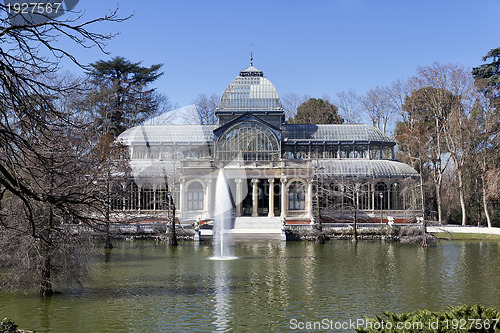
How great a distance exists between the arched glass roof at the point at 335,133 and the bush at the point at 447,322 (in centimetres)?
4519

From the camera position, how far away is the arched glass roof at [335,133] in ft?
179

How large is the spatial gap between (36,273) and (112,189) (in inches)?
621

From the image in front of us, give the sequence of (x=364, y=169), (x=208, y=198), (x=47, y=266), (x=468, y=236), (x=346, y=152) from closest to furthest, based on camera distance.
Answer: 1. (x=47, y=266)
2. (x=468, y=236)
3. (x=208, y=198)
4. (x=364, y=169)
5. (x=346, y=152)

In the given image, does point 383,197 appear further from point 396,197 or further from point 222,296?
point 222,296

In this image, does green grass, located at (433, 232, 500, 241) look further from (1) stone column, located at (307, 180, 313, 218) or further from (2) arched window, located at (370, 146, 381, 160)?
(2) arched window, located at (370, 146, 381, 160)

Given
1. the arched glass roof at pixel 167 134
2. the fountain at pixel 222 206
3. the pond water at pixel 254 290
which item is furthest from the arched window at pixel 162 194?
the pond water at pixel 254 290

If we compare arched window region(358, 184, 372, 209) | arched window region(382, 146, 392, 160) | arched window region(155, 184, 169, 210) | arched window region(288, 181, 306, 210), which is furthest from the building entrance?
arched window region(382, 146, 392, 160)

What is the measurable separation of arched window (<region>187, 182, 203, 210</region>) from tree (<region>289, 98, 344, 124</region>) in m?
26.5

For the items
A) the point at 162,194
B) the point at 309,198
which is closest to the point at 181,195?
the point at 162,194

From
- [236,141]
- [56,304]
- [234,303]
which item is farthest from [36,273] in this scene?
[236,141]

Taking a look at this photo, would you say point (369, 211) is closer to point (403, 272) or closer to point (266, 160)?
point (266, 160)

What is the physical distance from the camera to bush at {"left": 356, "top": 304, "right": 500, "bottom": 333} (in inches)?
337

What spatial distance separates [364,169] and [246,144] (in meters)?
11.6

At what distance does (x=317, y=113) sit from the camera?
7269 centimetres
